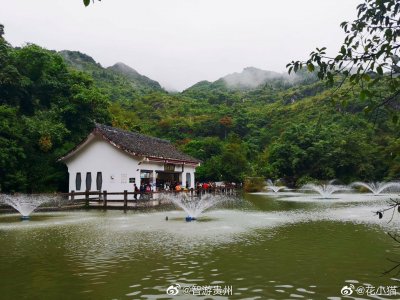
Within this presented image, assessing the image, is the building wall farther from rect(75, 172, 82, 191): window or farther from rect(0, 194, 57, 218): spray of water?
rect(0, 194, 57, 218): spray of water

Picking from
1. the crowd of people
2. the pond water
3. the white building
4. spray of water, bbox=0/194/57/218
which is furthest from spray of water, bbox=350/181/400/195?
spray of water, bbox=0/194/57/218

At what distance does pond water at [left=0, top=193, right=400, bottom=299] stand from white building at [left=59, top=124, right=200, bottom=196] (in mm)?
11706

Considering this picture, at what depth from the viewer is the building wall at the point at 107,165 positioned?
91.9 ft

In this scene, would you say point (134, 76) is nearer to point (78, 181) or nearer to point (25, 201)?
point (78, 181)

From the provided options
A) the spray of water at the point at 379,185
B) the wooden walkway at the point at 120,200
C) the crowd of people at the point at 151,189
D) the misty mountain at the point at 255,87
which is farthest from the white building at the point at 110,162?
the misty mountain at the point at 255,87

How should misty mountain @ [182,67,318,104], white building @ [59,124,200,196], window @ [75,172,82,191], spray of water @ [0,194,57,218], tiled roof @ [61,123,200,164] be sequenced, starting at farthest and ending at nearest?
misty mountain @ [182,67,318,104] → window @ [75,172,82,191] → white building @ [59,124,200,196] → tiled roof @ [61,123,200,164] → spray of water @ [0,194,57,218]

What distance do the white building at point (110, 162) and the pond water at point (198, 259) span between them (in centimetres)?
1171

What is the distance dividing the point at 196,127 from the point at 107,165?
38372 millimetres

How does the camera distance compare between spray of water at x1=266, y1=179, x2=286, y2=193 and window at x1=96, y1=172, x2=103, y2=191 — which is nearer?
window at x1=96, y1=172, x2=103, y2=191

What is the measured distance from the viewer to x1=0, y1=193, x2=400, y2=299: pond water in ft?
24.1

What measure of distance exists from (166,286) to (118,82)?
92218mm

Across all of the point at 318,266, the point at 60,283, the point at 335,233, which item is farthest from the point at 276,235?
the point at 60,283

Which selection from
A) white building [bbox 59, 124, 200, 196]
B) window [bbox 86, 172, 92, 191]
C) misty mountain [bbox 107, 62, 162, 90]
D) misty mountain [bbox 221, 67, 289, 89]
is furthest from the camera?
misty mountain [bbox 221, 67, 289, 89]

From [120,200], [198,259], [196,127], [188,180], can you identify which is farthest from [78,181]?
[196,127]
